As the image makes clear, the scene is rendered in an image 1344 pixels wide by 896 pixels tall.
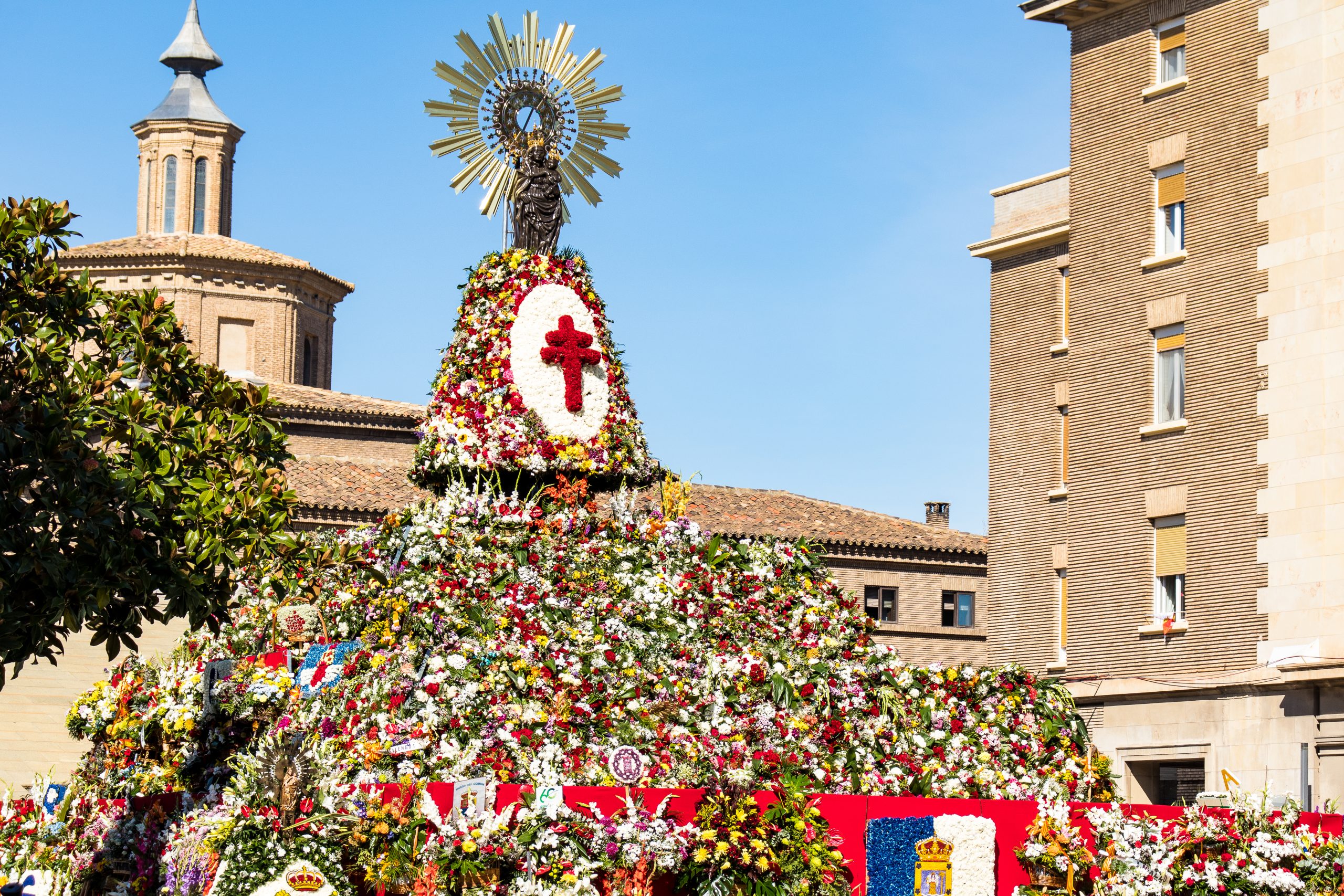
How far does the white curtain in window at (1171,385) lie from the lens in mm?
29828

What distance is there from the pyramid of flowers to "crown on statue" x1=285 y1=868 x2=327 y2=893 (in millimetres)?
18

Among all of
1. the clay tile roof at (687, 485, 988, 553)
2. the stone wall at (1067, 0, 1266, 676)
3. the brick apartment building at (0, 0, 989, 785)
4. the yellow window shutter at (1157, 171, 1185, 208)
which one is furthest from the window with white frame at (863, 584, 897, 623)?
the yellow window shutter at (1157, 171, 1185, 208)

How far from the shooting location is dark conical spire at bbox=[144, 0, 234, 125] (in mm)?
70688

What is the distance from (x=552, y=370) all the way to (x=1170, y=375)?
621 inches

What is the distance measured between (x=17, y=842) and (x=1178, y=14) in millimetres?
23361

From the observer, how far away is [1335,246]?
1062 inches

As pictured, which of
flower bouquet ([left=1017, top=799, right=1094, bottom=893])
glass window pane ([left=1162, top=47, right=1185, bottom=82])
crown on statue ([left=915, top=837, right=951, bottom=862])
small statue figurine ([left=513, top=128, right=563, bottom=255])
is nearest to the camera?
crown on statue ([left=915, top=837, right=951, bottom=862])

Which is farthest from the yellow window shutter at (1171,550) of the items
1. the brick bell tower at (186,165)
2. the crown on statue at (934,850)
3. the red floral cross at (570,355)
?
the brick bell tower at (186,165)

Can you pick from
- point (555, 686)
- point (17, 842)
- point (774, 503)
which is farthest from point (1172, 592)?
point (774, 503)

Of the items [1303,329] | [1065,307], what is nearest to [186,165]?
[1065,307]

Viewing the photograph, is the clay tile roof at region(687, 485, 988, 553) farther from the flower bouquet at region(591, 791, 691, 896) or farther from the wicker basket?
the flower bouquet at region(591, 791, 691, 896)

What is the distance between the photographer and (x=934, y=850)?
1465cm

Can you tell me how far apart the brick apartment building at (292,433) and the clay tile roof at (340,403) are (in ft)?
0.29

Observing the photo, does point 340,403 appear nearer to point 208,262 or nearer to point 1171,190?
point 208,262
